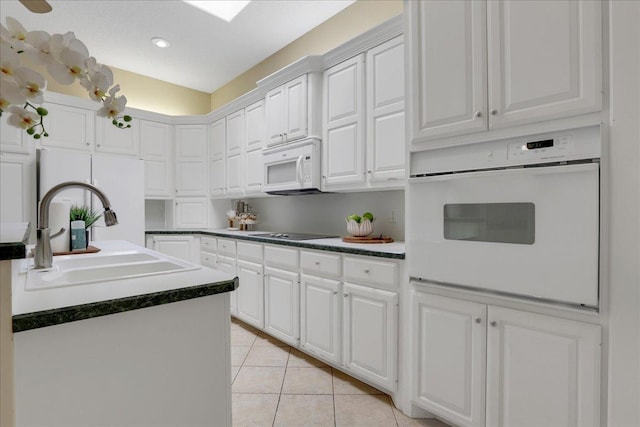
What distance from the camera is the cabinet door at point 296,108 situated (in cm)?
281

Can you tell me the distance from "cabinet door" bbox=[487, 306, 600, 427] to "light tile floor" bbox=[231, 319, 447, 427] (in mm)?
526

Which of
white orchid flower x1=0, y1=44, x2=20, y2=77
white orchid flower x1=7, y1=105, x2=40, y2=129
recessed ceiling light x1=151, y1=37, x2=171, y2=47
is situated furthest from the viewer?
recessed ceiling light x1=151, y1=37, x2=171, y2=47

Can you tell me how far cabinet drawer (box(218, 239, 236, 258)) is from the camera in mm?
3295

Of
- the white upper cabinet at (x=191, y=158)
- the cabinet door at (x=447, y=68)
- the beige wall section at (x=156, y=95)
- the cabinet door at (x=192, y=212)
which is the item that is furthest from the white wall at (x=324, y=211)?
the beige wall section at (x=156, y=95)

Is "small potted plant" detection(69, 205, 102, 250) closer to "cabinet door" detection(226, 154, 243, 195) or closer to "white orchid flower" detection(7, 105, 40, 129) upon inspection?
"white orchid flower" detection(7, 105, 40, 129)

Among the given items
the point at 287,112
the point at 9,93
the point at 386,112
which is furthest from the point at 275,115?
the point at 9,93

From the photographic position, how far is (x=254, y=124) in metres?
3.57

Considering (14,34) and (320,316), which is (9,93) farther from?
(320,316)

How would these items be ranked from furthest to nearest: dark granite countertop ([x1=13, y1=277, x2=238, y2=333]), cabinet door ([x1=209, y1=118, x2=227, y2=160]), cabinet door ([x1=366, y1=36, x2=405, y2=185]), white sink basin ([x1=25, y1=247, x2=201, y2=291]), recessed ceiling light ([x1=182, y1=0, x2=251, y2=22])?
cabinet door ([x1=209, y1=118, x2=227, y2=160]), recessed ceiling light ([x1=182, y1=0, x2=251, y2=22]), cabinet door ([x1=366, y1=36, x2=405, y2=185]), white sink basin ([x1=25, y1=247, x2=201, y2=291]), dark granite countertop ([x1=13, y1=277, x2=238, y2=333])

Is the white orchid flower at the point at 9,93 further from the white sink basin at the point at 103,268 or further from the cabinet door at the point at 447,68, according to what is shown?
the cabinet door at the point at 447,68

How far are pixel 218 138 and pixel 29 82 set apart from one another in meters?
3.84

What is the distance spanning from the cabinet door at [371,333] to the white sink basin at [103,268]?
113 cm

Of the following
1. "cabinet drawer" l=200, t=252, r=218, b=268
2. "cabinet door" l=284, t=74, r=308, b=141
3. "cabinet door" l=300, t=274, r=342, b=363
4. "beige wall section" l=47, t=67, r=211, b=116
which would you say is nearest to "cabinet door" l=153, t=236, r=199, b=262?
"cabinet drawer" l=200, t=252, r=218, b=268

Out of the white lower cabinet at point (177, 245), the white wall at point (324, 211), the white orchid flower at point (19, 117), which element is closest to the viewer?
the white orchid flower at point (19, 117)
